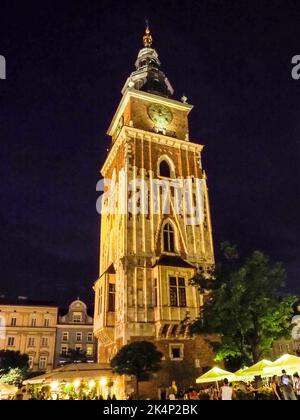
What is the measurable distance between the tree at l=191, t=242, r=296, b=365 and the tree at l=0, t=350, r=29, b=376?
3390 centimetres

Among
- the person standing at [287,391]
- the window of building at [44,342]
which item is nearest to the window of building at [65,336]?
the window of building at [44,342]

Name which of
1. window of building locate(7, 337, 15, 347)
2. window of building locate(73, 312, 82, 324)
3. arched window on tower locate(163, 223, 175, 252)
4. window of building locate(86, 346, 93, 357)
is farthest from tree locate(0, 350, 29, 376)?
arched window on tower locate(163, 223, 175, 252)

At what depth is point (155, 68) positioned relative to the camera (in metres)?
48.2

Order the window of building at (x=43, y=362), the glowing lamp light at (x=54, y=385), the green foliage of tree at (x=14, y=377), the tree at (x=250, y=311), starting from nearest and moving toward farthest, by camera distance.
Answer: the tree at (x=250, y=311) < the glowing lamp light at (x=54, y=385) < the green foliage of tree at (x=14, y=377) < the window of building at (x=43, y=362)

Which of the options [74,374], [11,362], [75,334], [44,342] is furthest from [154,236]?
[44,342]

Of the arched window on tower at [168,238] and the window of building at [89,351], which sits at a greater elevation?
the arched window on tower at [168,238]

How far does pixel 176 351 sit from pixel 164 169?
19036 millimetres

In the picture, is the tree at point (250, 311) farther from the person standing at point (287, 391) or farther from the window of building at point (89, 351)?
the window of building at point (89, 351)

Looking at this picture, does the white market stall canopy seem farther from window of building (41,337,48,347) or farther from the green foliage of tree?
window of building (41,337,48,347)

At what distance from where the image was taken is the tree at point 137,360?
24.6 m

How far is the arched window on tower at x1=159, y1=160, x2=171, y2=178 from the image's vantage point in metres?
38.7

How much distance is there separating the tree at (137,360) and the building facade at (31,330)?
1612 inches
